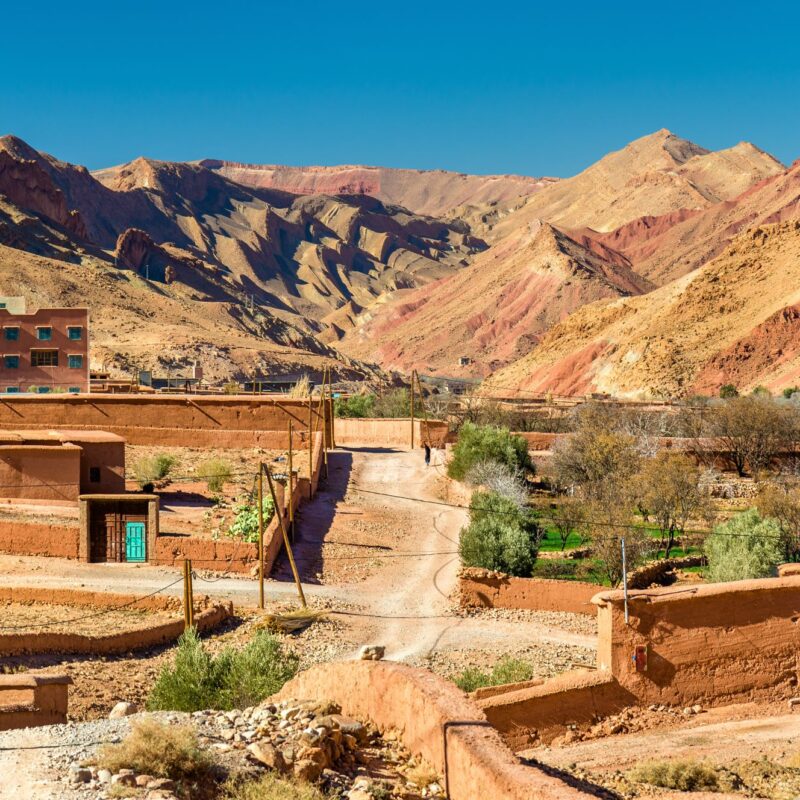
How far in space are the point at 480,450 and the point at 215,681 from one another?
22301 millimetres

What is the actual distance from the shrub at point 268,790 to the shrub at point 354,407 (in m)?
41.4

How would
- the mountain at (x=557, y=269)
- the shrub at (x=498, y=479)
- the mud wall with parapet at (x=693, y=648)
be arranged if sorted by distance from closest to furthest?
the mud wall with parapet at (x=693, y=648) < the shrub at (x=498, y=479) < the mountain at (x=557, y=269)

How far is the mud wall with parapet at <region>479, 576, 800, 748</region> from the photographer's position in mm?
16156

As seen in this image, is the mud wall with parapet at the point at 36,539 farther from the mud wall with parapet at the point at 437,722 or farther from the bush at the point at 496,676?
the mud wall with parapet at the point at 437,722

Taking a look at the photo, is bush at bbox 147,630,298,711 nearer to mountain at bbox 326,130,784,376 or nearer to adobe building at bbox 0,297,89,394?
adobe building at bbox 0,297,89,394

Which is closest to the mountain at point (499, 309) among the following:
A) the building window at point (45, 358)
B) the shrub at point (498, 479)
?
the building window at point (45, 358)

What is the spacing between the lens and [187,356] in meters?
74.2

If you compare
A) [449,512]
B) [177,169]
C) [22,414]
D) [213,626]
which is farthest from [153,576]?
[177,169]

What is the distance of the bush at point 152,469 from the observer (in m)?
32.8

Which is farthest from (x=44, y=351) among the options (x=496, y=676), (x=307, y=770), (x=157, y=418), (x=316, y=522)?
(x=307, y=770)

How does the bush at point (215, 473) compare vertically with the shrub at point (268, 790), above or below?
above

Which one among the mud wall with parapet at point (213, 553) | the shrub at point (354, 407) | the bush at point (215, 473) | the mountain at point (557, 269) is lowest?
the mud wall with parapet at point (213, 553)

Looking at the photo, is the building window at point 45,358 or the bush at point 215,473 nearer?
the bush at point 215,473

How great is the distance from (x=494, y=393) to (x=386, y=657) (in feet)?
215
